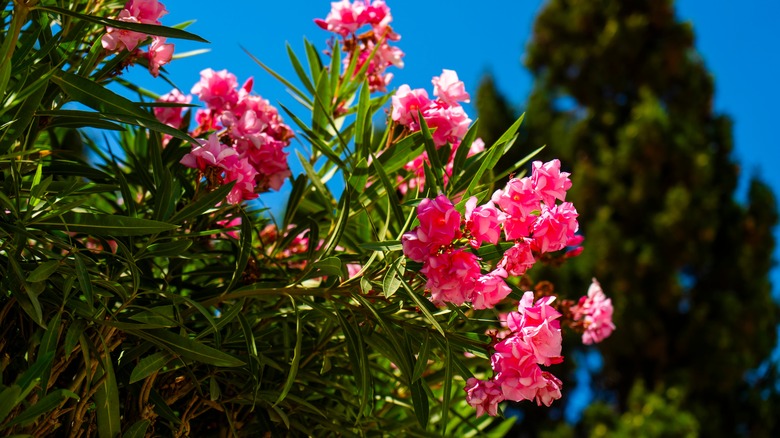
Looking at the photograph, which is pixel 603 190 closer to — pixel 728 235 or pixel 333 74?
pixel 728 235

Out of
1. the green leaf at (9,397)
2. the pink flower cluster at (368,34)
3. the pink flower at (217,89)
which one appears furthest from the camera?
the pink flower cluster at (368,34)

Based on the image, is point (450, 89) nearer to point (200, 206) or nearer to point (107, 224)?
point (200, 206)

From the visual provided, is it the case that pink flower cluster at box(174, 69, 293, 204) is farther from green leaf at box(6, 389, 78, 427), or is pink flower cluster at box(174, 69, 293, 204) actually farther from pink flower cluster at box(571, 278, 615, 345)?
pink flower cluster at box(571, 278, 615, 345)

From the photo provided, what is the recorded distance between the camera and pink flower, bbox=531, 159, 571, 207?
87 cm

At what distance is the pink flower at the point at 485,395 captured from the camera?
0.90m

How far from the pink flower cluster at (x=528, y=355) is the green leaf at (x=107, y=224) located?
0.37m

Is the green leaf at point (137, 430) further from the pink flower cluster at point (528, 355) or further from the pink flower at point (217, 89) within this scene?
the pink flower at point (217, 89)

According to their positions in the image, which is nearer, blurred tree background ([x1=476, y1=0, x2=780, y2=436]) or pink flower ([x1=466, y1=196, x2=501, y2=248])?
pink flower ([x1=466, y1=196, x2=501, y2=248])

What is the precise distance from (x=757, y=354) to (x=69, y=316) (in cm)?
775

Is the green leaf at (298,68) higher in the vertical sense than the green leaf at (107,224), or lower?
higher

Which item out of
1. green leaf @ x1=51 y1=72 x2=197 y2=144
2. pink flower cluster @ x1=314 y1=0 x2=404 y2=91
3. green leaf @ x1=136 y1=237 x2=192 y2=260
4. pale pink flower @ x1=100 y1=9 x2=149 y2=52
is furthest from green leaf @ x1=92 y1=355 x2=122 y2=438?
pink flower cluster @ x1=314 y1=0 x2=404 y2=91

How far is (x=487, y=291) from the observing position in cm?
85

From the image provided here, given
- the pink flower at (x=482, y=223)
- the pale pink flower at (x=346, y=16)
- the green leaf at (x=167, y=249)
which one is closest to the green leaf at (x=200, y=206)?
the green leaf at (x=167, y=249)

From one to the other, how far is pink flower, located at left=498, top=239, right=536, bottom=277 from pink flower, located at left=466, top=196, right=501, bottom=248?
5cm
